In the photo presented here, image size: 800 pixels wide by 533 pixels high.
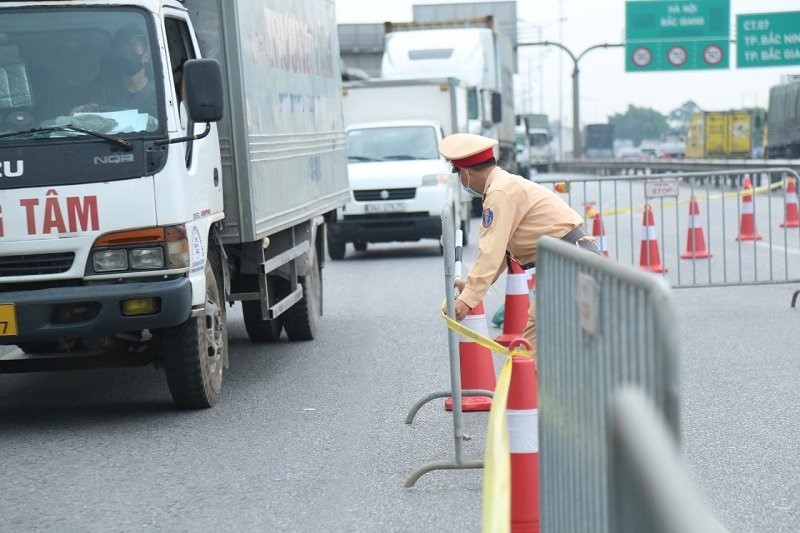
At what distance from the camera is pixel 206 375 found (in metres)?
8.43

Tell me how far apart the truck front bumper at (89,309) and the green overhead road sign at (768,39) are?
40.7 m

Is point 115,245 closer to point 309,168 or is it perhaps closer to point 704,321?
point 309,168

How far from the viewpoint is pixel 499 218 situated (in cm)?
657

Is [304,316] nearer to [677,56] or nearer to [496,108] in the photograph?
[496,108]

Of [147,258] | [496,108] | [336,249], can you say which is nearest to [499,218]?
[147,258]

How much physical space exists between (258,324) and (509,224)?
5376 millimetres

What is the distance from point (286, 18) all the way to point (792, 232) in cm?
1327

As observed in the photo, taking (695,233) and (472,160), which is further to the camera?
(695,233)

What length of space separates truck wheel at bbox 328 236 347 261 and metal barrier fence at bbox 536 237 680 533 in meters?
17.1

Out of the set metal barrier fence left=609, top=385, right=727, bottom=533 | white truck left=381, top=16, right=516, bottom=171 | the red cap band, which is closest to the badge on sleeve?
the red cap band

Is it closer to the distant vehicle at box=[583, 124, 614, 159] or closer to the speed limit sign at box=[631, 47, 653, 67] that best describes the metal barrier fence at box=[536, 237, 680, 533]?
the speed limit sign at box=[631, 47, 653, 67]

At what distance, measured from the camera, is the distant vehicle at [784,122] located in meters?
53.1

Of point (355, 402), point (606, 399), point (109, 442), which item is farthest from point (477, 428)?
point (606, 399)

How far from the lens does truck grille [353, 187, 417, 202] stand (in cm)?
2084
